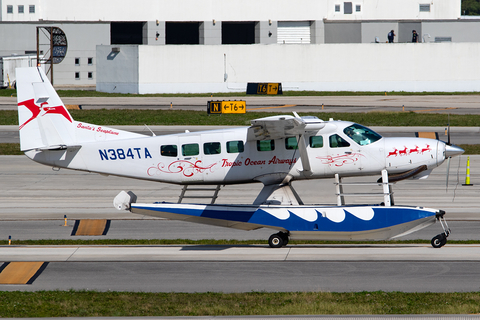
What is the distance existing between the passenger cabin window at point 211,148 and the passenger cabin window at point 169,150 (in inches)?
34.5

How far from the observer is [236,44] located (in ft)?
241

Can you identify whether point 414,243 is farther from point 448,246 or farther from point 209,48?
point 209,48

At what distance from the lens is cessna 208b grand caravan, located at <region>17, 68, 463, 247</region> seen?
16.0 m

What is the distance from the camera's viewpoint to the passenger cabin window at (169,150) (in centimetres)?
1738

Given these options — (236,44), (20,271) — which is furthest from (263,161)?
(236,44)

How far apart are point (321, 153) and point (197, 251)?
14.5 feet

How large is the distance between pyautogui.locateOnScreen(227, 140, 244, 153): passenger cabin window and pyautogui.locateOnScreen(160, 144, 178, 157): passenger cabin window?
5.14ft

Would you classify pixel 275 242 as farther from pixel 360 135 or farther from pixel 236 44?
pixel 236 44

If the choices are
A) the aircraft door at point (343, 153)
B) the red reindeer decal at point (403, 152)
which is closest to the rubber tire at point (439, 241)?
the red reindeer decal at point (403, 152)

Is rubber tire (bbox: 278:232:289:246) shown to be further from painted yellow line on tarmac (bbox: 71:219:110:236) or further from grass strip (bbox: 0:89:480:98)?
grass strip (bbox: 0:89:480:98)

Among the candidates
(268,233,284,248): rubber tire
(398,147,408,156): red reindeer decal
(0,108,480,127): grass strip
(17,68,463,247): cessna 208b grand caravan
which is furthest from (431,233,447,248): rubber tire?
(0,108,480,127): grass strip

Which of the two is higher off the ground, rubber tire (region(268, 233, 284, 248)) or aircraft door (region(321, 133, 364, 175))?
aircraft door (region(321, 133, 364, 175))

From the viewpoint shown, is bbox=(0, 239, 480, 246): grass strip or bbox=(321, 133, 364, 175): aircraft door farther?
bbox=(0, 239, 480, 246): grass strip

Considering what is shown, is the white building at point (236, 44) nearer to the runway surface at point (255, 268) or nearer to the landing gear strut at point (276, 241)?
the runway surface at point (255, 268)
